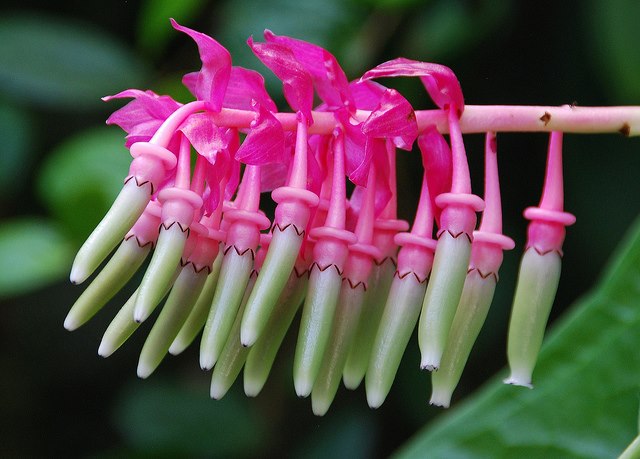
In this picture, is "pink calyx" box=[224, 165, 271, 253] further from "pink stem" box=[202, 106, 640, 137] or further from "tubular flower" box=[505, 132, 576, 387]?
"tubular flower" box=[505, 132, 576, 387]

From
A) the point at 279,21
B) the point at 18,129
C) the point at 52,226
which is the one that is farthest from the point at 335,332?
the point at 18,129

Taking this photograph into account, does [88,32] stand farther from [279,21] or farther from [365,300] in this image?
[365,300]

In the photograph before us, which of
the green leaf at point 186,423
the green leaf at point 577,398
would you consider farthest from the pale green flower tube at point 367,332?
the green leaf at point 186,423

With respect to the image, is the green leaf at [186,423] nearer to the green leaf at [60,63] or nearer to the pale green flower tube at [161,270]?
the green leaf at [60,63]

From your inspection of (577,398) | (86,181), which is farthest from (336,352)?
(86,181)

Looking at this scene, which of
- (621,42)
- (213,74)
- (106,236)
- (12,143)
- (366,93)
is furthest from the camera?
(12,143)

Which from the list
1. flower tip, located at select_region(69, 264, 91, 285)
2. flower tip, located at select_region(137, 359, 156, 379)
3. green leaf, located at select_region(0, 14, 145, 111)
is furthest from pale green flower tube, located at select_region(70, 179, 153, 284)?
green leaf, located at select_region(0, 14, 145, 111)

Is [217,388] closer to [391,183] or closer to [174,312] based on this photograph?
[174,312]
